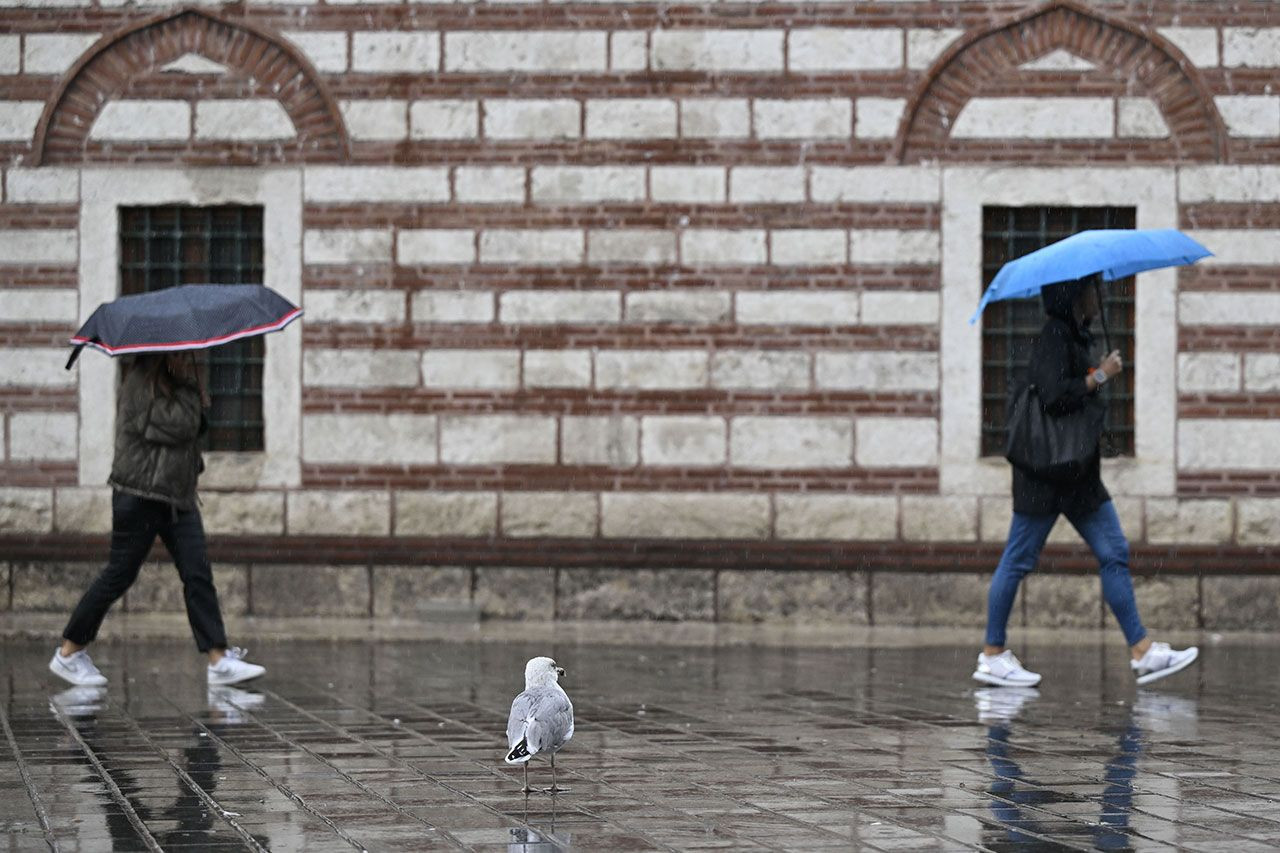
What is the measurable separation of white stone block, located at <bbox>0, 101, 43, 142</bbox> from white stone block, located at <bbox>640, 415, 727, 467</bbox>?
4346mm

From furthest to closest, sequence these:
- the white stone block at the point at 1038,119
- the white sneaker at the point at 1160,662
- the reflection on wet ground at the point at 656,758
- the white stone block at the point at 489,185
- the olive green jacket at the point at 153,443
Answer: the white stone block at the point at 489,185, the white stone block at the point at 1038,119, the olive green jacket at the point at 153,443, the white sneaker at the point at 1160,662, the reflection on wet ground at the point at 656,758

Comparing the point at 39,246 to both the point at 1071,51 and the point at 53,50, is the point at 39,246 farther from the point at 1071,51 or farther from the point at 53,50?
the point at 1071,51

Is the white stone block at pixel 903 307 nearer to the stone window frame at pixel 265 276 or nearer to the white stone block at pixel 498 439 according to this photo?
the white stone block at pixel 498 439

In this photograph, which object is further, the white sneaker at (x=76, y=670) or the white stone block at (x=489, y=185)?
the white stone block at (x=489, y=185)

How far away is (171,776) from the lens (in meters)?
6.86

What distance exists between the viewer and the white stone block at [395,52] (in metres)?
13.3

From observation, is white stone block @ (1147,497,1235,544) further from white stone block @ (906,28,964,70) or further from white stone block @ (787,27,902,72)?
white stone block @ (787,27,902,72)

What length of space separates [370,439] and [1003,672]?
4999mm

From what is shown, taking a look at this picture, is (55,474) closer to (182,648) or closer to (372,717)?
(182,648)

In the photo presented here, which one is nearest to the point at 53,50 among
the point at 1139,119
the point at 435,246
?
the point at 435,246

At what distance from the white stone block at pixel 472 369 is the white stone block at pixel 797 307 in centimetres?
148

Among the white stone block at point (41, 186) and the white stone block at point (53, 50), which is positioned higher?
the white stone block at point (53, 50)

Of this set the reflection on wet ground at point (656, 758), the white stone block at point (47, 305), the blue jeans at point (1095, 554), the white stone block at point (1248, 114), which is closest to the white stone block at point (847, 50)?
the white stone block at point (1248, 114)

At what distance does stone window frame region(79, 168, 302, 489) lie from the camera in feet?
43.8
